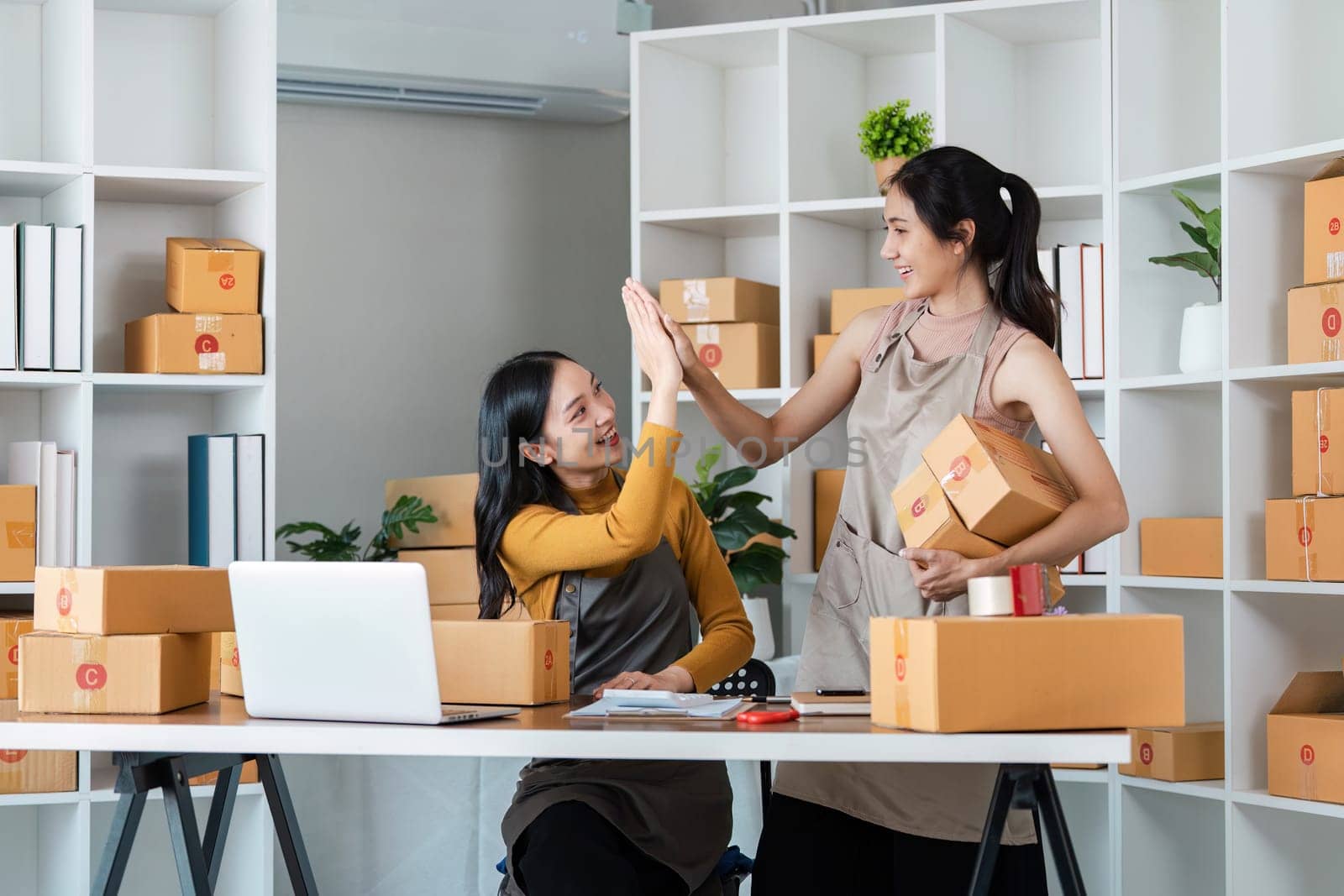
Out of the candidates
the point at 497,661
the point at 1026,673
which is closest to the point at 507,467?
the point at 497,661

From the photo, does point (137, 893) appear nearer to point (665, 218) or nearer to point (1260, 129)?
point (665, 218)

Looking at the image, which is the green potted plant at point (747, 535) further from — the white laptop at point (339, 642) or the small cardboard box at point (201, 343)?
the white laptop at point (339, 642)

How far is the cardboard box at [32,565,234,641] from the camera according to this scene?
5.92ft

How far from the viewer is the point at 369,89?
3855 mm

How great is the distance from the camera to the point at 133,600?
1.83 meters

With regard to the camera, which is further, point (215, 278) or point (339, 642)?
point (215, 278)

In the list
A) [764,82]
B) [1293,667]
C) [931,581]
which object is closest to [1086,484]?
[931,581]

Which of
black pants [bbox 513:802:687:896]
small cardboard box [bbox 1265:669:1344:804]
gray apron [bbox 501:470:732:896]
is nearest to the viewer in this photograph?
black pants [bbox 513:802:687:896]

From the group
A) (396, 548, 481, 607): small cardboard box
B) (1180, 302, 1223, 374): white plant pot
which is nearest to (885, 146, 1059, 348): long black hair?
(1180, 302, 1223, 374): white plant pot

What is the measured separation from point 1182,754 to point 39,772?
226cm

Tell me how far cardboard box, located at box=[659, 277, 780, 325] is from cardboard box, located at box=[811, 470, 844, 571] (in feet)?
1.35

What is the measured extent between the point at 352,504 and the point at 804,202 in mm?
1480

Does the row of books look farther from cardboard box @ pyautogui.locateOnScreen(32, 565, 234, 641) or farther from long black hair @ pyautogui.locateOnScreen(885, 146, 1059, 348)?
long black hair @ pyautogui.locateOnScreen(885, 146, 1059, 348)

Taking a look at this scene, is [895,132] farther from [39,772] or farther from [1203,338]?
[39,772]
